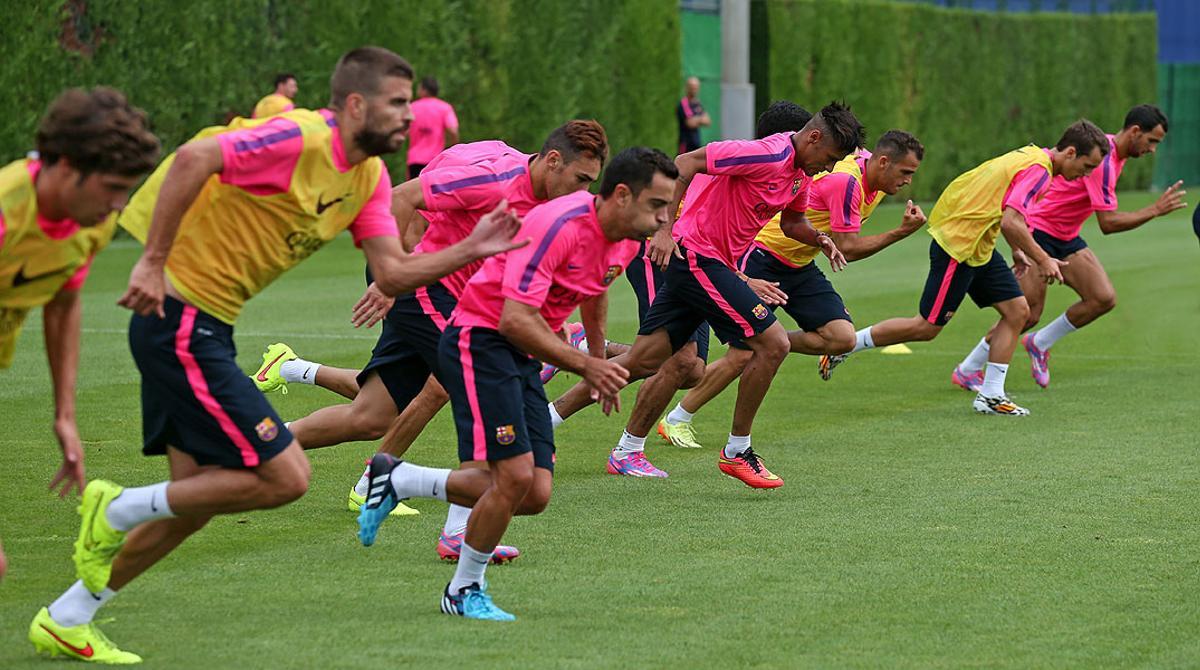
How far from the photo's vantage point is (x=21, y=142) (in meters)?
22.8

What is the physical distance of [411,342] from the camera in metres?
8.42

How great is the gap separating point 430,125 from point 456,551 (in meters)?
18.6

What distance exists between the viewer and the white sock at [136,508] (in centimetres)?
591

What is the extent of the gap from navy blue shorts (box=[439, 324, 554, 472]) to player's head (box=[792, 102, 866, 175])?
3.12 metres

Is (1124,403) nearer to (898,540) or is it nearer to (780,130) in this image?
(780,130)

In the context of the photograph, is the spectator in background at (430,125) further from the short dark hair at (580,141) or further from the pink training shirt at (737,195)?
the short dark hair at (580,141)

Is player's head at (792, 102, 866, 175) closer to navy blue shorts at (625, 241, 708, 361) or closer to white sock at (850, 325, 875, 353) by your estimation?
navy blue shorts at (625, 241, 708, 361)

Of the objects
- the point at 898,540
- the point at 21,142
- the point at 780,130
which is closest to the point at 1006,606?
the point at 898,540

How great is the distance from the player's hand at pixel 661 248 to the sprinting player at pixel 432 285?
3.44ft

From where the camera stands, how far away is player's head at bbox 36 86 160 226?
5.38 metres

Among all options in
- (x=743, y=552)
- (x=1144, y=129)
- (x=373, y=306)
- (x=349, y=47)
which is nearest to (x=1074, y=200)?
(x=1144, y=129)

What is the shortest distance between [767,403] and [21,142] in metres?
13.4

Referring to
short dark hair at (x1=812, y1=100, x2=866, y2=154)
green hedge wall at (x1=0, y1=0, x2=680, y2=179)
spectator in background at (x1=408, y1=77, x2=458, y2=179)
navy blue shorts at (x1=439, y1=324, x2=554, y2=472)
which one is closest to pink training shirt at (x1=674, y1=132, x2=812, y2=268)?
short dark hair at (x1=812, y1=100, x2=866, y2=154)

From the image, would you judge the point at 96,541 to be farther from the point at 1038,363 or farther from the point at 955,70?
the point at 955,70
